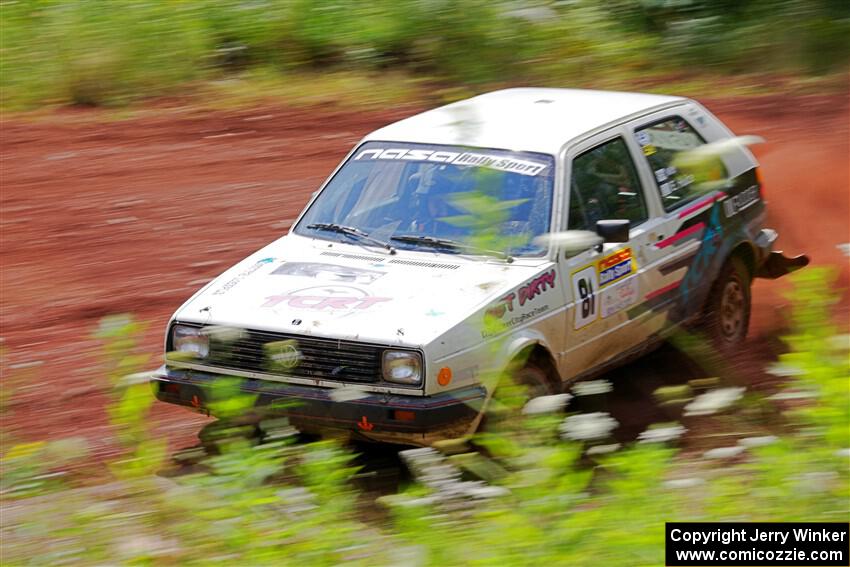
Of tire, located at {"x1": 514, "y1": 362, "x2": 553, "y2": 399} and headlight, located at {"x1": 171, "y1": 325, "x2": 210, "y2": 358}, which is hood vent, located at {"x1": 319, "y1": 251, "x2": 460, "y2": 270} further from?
headlight, located at {"x1": 171, "y1": 325, "x2": 210, "y2": 358}

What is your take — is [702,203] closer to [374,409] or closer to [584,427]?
[374,409]

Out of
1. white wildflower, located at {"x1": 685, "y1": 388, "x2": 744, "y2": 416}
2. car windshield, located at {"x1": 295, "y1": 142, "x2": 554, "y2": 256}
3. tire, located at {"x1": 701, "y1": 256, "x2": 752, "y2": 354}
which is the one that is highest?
car windshield, located at {"x1": 295, "y1": 142, "x2": 554, "y2": 256}

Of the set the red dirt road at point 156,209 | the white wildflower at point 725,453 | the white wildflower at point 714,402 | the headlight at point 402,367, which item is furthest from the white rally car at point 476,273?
the white wildflower at point 714,402

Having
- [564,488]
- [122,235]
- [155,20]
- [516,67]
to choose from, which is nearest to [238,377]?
[564,488]

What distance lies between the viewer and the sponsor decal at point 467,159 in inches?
238

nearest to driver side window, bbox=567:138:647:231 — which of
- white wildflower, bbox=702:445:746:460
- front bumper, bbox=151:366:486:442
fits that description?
front bumper, bbox=151:366:486:442

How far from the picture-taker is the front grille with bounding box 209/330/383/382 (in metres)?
5.10

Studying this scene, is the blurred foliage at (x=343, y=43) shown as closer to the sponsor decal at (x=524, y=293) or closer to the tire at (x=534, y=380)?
the sponsor decal at (x=524, y=293)

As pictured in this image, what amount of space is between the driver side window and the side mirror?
18 centimetres

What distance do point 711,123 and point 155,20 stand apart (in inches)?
316

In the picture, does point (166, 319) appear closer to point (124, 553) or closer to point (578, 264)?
point (578, 264)

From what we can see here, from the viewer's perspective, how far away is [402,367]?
16.6 feet

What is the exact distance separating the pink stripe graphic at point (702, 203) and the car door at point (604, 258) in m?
0.29

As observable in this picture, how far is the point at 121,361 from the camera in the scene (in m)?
3.58
